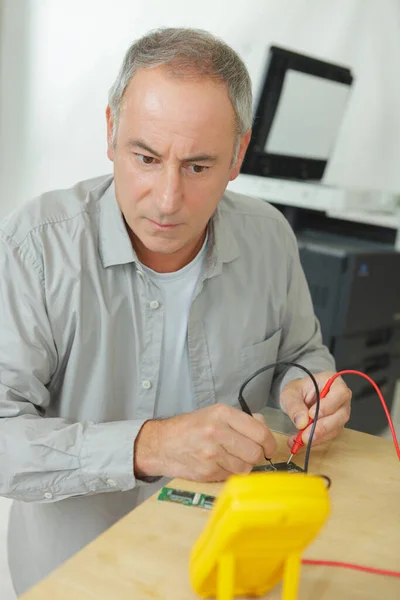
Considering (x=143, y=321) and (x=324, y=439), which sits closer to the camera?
(x=324, y=439)

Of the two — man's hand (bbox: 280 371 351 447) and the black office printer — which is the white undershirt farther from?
the black office printer

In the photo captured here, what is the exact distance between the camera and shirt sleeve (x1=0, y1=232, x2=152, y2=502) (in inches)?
37.7

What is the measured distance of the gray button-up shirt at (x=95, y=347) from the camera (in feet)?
3.22

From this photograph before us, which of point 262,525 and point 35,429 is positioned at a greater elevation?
point 262,525

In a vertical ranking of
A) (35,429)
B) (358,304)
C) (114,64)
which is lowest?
(358,304)

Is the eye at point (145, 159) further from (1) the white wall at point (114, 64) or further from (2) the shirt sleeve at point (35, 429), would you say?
(1) the white wall at point (114, 64)

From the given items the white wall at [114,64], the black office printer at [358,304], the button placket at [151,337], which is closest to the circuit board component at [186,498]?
the button placket at [151,337]

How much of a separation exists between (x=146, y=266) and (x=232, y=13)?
241 cm

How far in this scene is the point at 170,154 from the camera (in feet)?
3.44

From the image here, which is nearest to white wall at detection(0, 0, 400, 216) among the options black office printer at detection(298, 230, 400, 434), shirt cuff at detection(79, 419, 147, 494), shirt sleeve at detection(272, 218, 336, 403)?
black office printer at detection(298, 230, 400, 434)

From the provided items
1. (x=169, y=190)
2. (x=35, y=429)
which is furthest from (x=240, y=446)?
(x=169, y=190)

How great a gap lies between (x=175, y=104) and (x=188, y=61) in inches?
2.9

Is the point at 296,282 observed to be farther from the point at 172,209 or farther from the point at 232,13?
the point at 232,13

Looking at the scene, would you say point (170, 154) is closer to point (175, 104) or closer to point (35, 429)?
point (175, 104)
